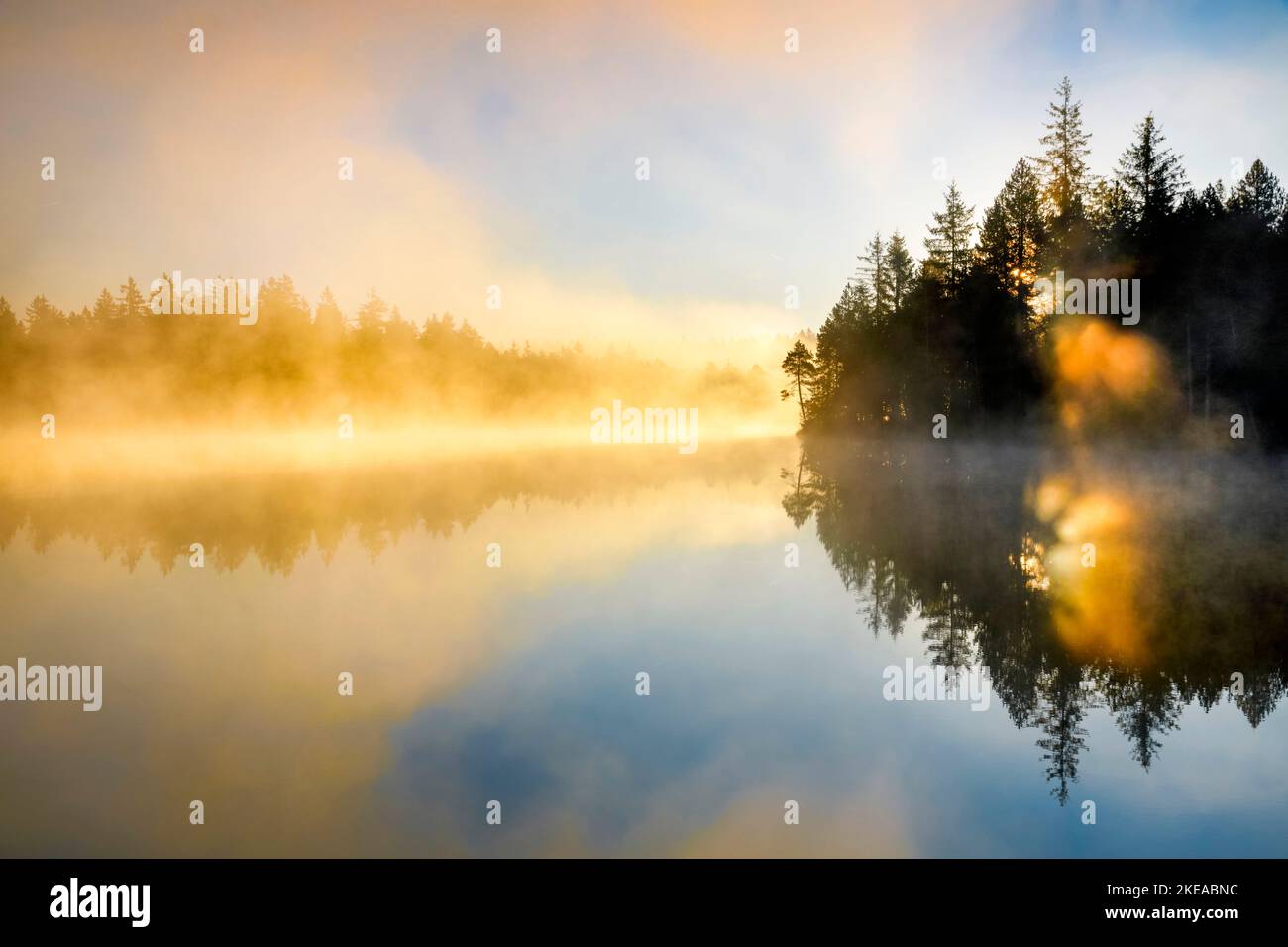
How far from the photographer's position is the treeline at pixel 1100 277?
34406mm

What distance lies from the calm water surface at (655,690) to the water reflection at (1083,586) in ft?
0.28

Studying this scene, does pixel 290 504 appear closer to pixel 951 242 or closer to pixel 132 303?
pixel 951 242

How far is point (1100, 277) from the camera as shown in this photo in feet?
122

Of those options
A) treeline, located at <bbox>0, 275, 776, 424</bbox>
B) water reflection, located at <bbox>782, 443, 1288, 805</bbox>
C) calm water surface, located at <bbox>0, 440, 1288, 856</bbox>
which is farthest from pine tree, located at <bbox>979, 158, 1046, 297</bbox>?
treeline, located at <bbox>0, 275, 776, 424</bbox>

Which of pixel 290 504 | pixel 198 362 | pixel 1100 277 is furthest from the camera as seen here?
pixel 198 362

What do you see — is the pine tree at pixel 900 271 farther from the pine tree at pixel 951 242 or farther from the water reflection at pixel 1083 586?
the water reflection at pixel 1083 586

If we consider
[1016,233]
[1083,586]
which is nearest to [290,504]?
[1083,586]

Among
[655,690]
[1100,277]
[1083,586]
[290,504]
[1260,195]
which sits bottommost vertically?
[655,690]

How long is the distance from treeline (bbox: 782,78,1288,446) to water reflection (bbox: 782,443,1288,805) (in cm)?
795

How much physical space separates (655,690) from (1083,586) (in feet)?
33.1

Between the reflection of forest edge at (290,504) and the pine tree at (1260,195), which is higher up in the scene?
the pine tree at (1260,195)

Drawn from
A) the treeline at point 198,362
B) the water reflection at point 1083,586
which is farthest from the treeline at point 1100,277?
the treeline at point 198,362
